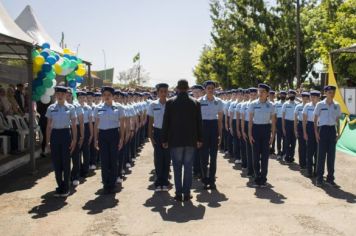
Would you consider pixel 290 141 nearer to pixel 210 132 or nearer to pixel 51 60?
pixel 210 132

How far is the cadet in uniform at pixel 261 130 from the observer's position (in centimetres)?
934

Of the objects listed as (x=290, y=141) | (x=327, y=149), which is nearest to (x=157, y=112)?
(x=327, y=149)

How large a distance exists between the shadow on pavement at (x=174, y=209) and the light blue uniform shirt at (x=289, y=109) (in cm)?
554

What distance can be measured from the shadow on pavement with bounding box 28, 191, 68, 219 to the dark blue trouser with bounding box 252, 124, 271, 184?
3.74 m

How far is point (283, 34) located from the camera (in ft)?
108

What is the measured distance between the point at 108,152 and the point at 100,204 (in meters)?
1.10

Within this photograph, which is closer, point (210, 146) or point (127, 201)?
point (127, 201)

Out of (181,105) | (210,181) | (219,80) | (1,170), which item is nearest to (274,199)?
(210,181)

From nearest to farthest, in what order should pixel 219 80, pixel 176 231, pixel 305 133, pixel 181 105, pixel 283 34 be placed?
1. pixel 176 231
2. pixel 181 105
3. pixel 305 133
4. pixel 283 34
5. pixel 219 80

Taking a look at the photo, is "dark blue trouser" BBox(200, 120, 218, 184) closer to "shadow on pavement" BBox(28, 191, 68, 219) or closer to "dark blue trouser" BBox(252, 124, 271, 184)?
"dark blue trouser" BBox(252, 124, 271, 184)

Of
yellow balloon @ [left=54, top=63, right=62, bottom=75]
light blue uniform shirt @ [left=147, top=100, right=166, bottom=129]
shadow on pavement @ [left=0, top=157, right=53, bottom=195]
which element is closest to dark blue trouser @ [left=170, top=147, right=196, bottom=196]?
light blue uniform shirt @ [left=147, top=100, right=166, bottom=129]

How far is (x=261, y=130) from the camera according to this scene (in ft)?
30.7

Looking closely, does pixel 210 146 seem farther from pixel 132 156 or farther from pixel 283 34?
pixel 283 34

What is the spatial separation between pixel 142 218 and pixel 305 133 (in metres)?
4.94
